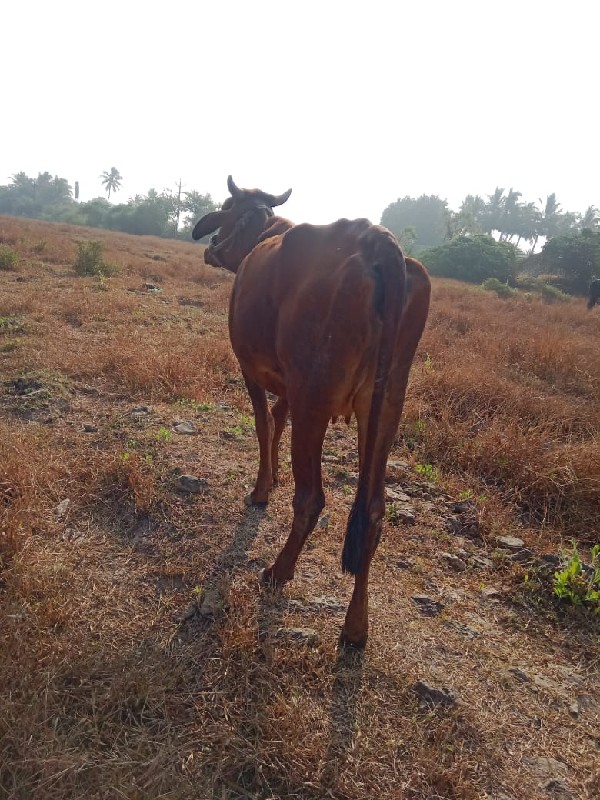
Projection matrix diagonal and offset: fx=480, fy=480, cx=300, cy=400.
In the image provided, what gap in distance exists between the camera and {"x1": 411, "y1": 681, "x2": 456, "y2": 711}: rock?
2.08 metres

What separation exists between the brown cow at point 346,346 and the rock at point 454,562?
39.1 inches

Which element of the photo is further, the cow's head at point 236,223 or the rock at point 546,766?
the cow's head at point 236,223

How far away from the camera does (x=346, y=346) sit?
218 cm

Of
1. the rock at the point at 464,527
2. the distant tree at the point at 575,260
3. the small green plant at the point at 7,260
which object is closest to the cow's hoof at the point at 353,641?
the rock at the point at 464,527

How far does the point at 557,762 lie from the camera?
1.92 m

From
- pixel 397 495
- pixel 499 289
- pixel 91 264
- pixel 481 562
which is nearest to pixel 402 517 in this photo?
pixel 397 495

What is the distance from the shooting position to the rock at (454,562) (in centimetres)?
308

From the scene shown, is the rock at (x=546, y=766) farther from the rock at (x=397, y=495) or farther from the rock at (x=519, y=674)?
the rock at (x=397, y=495)

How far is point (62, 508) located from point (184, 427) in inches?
54.2

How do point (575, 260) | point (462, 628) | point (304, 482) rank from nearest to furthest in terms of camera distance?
point (304, 482)
point (462, 628)
point (575, 260)

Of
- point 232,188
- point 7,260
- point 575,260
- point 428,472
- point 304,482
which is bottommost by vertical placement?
point 428,472

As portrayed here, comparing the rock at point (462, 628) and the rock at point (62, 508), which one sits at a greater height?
the rock at point (62, 508)

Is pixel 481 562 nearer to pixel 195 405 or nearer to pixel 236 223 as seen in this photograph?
pixel 195 405

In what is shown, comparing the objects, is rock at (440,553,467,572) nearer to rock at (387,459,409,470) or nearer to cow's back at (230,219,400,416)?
rock at (387,459,409,470)
